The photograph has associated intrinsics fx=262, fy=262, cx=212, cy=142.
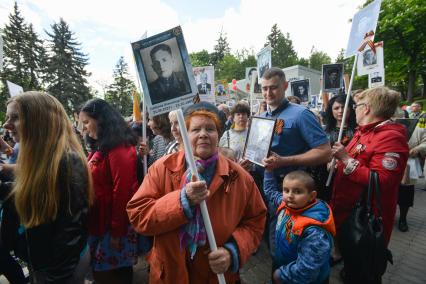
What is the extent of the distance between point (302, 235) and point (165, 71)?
1670 mm

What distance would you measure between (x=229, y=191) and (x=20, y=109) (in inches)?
58.3

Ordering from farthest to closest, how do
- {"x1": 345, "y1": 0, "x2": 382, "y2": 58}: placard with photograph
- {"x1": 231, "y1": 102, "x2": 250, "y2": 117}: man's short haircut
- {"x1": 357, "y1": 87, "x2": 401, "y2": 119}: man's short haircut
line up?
1. {"x1": 231, "y1": 102, "x2": 250, "y2": 117}: man's short haircut
2. {"x1": 345, "y1": 0, "x2": 382, "y2": 58}: placard with photograph
3. {"x1": 357, "y1": 87, "x2": 401, "y2": 119}: man's short haircut

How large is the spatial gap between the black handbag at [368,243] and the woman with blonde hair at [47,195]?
7.34ft

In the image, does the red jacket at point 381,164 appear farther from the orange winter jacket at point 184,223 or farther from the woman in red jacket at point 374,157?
the orange winter jacket at point 184,223

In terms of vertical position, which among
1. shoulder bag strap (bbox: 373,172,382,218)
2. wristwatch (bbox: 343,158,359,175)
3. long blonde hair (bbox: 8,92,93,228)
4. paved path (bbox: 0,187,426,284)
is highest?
long blonde hair (bbox: 8,92,93,228)

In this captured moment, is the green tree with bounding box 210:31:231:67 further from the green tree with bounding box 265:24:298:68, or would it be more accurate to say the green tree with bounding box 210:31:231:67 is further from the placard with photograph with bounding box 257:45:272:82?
the placard with photograph with bounding box 257:45:272:82

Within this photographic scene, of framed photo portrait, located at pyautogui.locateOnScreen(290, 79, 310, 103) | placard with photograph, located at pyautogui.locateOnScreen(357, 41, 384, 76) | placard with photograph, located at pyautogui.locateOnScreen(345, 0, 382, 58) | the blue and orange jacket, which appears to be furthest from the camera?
framed photo portrait, located at pyautogui.locateOnScreen(290, 79, 310, 103)

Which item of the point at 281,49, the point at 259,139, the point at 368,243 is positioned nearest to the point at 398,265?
the point at 368,243

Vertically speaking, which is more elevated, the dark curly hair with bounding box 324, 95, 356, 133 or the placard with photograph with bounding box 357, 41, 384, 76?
the placard with photograph with bounding box 357, 41, 384, 76

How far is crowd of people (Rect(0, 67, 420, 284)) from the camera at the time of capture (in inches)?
64.6

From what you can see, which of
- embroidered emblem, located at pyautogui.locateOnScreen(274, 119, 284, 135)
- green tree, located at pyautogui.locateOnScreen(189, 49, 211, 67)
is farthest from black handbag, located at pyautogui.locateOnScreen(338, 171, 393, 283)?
green tree, located at pyautogui.locateOnScreen(189, 49, 211, 67)

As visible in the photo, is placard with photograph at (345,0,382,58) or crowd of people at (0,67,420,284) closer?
crowd of people at (0,67,420,284)

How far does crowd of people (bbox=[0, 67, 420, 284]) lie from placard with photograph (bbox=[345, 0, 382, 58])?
3.01 feet

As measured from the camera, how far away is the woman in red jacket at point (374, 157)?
7.61 feet
